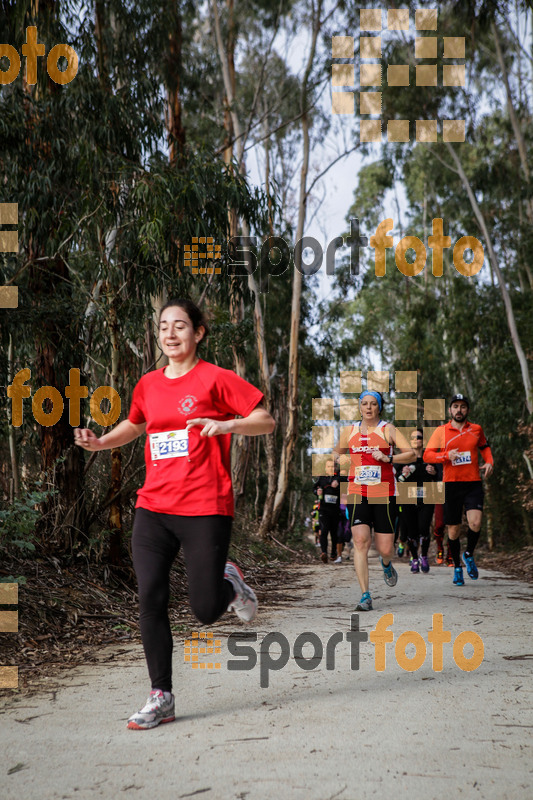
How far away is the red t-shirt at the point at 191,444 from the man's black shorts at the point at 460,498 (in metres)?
5.92

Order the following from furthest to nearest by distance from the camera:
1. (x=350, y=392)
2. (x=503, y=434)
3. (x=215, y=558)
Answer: (x=350, y=392) → (x=503, y=434) → (x=215, y=558)

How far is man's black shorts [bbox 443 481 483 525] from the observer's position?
9211 millimetres

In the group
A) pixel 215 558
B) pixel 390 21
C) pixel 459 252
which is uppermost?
pixel 390 21

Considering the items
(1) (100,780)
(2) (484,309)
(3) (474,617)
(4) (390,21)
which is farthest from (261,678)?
(2) (484,309)

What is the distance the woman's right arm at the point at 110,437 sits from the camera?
3904mm

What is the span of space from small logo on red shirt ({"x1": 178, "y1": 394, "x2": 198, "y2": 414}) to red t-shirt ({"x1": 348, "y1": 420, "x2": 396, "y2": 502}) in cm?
349

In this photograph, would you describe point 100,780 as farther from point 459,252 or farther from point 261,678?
point 459,252

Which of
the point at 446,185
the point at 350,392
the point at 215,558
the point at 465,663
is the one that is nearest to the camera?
the point at 215,558

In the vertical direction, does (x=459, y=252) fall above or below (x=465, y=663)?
above

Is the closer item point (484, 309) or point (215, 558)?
point (215, 558)

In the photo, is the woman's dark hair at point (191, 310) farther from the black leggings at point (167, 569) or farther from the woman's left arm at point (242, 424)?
the black leggings at point (167, 569)

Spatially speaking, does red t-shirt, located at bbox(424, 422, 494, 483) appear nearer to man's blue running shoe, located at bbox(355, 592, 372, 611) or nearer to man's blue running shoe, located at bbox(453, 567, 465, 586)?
man's blue running shoe, located at bbox(453, 567, 465, 586)

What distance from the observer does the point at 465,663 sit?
4.75m

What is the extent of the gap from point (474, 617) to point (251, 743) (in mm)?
3673
